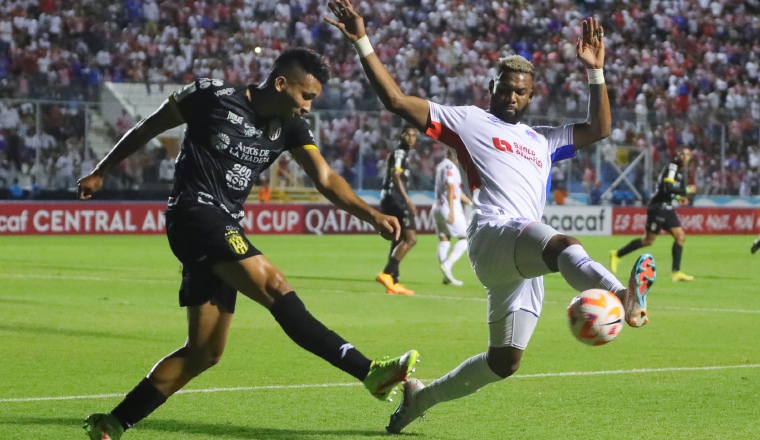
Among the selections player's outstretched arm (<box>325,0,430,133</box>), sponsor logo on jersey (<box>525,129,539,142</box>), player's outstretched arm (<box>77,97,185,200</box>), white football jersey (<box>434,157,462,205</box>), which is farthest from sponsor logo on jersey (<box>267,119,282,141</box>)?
white football jersey (<box>434,157,462,205</box>)

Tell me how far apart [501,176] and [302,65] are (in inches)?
50.4

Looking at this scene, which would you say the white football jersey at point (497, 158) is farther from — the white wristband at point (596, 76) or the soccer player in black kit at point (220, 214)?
the soccer player in black kit at point (220, 214)

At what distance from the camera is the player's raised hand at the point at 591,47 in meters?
6.84

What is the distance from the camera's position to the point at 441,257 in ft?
60.1

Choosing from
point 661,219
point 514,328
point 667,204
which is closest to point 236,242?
point 514,328

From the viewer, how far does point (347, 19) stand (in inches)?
253

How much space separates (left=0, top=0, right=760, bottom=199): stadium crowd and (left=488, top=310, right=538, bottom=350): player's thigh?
2360 cm

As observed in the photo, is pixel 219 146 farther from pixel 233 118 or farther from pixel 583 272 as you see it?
pixel 583 272

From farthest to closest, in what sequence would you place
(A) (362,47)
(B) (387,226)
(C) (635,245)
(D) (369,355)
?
(C) (635,245) → (D) (369,355) → (A) (362,47) → (B) (387,226)

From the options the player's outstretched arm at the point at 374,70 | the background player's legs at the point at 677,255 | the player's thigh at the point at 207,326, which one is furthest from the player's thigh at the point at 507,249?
the background player's legs at the point at 677,255

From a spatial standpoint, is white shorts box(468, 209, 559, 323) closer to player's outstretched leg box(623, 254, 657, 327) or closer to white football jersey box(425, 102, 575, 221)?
white football jersey box(425, 102, 575, 221)

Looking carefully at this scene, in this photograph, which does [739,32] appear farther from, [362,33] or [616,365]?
[362,33]

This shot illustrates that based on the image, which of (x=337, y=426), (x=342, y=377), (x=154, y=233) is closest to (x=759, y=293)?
(x=342, y=377)

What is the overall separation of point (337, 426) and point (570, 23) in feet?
121
